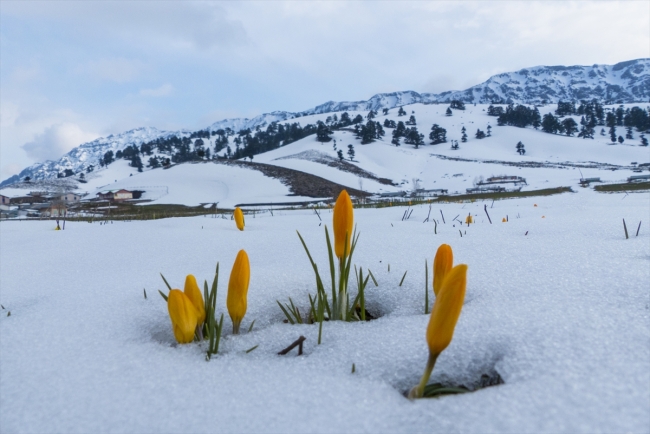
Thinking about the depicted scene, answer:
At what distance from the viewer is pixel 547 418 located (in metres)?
0.47

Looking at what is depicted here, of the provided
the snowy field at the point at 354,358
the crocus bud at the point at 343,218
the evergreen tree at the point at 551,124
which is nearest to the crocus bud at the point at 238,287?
the snowy field at the point at 354,358

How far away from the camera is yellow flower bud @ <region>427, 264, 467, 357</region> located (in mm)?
555

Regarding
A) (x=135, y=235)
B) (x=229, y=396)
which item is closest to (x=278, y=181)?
(x=135, y=235)

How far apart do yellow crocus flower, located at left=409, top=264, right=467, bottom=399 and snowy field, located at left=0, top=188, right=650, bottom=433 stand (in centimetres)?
8

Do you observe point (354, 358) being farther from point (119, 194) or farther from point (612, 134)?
point (612, 134)

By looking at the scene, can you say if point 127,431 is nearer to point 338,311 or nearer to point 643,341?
point 338,311

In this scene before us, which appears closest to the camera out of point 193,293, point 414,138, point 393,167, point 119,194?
point 193,293

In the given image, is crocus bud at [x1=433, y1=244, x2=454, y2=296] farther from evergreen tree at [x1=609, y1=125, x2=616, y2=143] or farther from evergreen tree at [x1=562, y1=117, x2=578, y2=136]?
evergreen tree at [x1=562, y1=117, x2=578, y2=136]

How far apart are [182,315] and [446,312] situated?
1.86ft

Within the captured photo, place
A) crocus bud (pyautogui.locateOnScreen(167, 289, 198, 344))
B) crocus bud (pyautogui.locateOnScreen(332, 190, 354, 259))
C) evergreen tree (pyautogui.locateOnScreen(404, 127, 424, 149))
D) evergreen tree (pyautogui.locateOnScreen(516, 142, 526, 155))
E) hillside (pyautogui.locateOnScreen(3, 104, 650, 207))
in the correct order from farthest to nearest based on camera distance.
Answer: evergreen tree (pyautogui.locateOnScreen(404, 127, 424, 149)) → evergreen tree (pyautogui.locateOnScreen(516, 142, 526, 155)) → hillside (pyautogui.locateOnScreen(3, 104, 650, 207)) → crocus bud (pyautogui.locateOnScreen(332, 190, 354, 259)) → crocus bud (pyautogui.locateOnScreen(167, 289, 198, 344))

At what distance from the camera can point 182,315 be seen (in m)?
0.83

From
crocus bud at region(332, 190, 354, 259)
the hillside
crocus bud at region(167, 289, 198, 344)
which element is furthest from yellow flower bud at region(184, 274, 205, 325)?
the hillside

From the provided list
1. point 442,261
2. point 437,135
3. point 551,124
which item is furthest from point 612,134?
point 442,261

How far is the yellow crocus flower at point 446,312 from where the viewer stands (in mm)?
554
